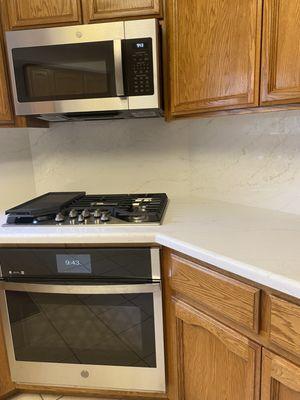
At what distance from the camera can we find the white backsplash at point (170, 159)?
4.75 feet

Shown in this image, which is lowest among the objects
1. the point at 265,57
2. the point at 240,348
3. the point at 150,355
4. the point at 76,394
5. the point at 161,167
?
the point at 76,394

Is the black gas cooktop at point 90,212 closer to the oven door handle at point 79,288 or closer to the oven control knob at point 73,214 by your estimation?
the oven control knob at point 73,214

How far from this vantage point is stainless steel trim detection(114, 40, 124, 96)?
130 centimetres

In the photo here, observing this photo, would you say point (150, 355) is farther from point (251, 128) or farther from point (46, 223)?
point (251, 128)

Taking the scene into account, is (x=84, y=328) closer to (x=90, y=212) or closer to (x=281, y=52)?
(x=90, y=212)

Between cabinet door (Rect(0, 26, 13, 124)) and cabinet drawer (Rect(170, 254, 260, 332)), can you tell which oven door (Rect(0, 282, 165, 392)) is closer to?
cabinet drawer (Rect(170, 254, 260, 332))

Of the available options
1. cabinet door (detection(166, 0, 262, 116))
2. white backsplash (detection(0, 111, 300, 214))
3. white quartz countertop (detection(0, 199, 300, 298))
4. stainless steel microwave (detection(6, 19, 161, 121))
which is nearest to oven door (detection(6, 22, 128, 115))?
stainless steel microwave (detection(6, 19, 161, 121))

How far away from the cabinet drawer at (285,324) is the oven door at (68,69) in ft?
3.18

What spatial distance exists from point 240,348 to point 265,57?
0.95 meters

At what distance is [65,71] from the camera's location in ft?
4.54

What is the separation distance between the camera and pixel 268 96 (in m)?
1.07

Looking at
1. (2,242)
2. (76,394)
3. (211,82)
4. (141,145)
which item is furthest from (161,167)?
(76,394)

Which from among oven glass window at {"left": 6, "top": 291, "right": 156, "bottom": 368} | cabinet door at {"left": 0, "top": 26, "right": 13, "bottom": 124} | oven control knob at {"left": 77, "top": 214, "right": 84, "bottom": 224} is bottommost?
oven glass window at {"left": 6, "top": 291, "right": 156, "bottom": 368}

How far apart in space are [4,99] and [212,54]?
983 millimetres
